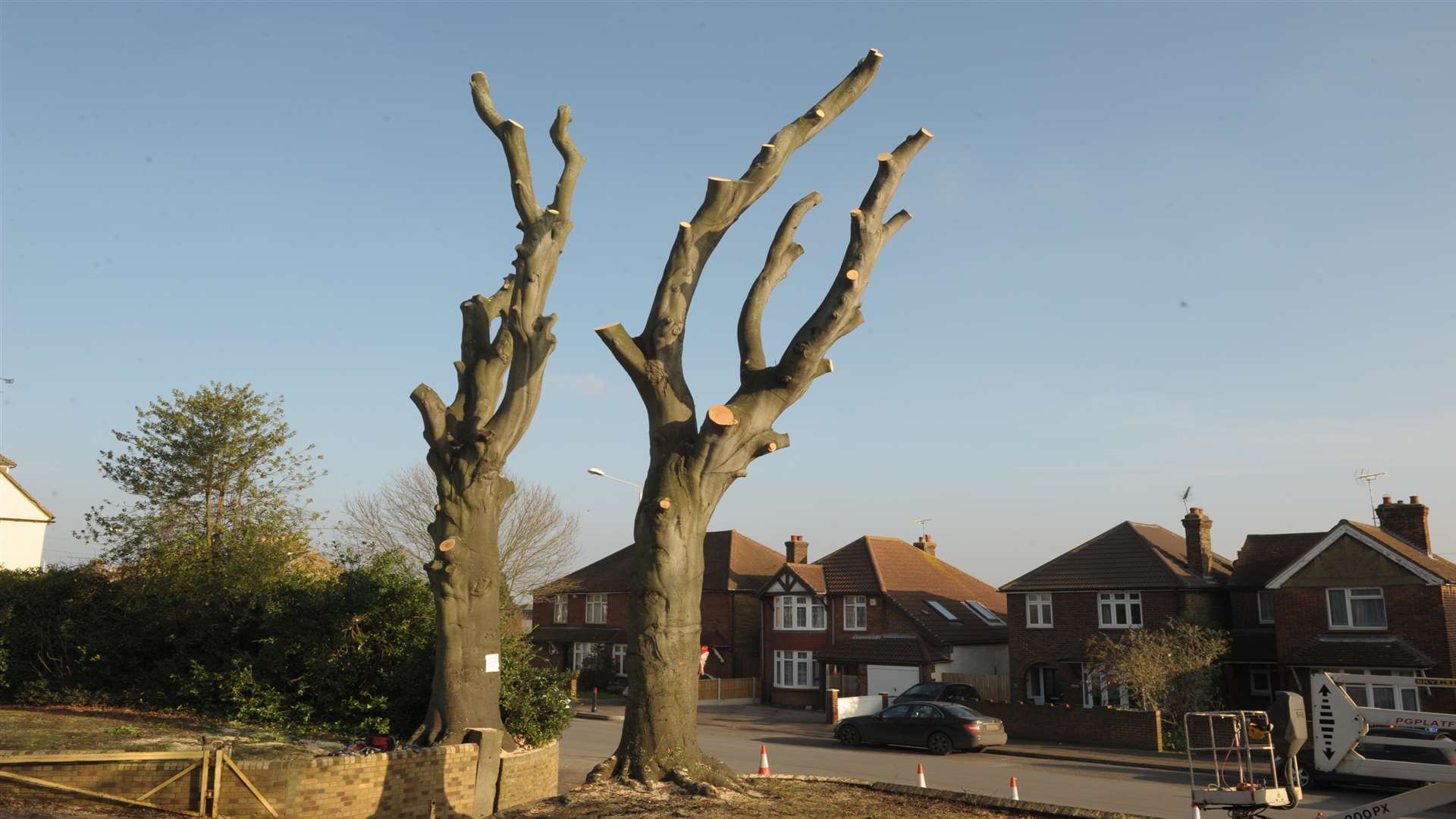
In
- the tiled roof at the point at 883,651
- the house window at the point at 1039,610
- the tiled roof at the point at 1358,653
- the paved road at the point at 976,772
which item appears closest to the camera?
the paved road at the point at 976,772

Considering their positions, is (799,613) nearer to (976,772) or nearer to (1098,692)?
(1098,692)

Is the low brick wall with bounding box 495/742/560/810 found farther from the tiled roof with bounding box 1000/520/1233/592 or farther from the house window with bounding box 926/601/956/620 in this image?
the house window with bounding box 926/601/956/620

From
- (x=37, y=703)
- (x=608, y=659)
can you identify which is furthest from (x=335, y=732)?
(x=608, y=659)

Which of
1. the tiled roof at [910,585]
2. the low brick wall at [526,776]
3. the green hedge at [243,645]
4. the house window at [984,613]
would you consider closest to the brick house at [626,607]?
the tiled roof at [910,585]

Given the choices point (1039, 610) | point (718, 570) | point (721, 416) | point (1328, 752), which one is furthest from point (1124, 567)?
point (721, 416)

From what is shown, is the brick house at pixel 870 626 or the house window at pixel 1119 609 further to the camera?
the brick house at pixel 870 626

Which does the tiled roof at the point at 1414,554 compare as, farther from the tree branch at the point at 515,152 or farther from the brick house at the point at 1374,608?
the tree branch at the point at 515,152

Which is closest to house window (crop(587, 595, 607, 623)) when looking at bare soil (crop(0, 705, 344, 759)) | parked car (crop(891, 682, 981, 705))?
parked car (crop(891, 682, 981, 705))

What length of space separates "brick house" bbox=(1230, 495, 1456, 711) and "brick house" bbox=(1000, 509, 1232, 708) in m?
2.37

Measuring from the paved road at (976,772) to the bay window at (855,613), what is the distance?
11.3 meters

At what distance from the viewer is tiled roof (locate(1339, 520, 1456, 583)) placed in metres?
27.8

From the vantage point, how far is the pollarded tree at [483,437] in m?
14.2

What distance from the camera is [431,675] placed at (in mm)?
15938

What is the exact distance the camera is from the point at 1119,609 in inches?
1308
